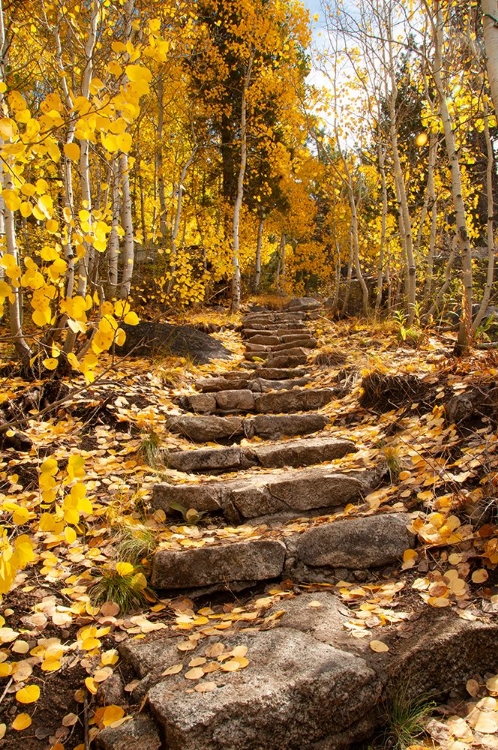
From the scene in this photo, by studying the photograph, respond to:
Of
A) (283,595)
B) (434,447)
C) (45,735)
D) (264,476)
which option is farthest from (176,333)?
(45,735)

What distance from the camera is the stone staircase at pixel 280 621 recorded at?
1.40m

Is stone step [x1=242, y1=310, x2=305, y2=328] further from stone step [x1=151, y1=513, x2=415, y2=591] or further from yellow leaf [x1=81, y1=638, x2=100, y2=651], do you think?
yellow leaf [x1=81, y1=638, x2=100, y2=651]

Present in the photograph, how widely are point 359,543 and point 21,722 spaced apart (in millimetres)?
1483

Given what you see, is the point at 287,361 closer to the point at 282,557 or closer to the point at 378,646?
the point at 282,557

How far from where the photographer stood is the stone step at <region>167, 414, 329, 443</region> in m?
3.93

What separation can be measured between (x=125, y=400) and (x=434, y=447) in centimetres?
259

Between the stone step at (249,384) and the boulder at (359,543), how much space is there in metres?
2.87

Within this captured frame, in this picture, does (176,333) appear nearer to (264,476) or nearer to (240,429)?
(240,429)

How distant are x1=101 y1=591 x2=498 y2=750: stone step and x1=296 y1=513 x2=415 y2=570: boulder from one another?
389 millimetres

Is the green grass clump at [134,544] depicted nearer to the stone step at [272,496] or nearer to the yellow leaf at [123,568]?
the yellow leaf at [123,568]

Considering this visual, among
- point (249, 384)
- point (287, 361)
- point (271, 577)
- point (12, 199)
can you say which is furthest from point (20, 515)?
point (287, 361)

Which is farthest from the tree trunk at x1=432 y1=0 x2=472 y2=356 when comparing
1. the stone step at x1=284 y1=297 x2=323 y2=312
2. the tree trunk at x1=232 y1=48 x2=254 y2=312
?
the stone step at x1=284 y1=297 x2=323 y2=312

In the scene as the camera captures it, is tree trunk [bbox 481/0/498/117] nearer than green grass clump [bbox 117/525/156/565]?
No

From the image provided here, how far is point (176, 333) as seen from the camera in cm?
649
